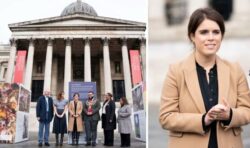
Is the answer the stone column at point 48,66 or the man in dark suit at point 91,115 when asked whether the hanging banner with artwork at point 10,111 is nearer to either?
the man in dark suit at point 91,115

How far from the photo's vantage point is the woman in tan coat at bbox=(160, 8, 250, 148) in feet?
5.34

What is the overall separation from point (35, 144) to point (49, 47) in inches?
461

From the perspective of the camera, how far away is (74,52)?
19.5 metres

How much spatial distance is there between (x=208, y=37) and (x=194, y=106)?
289 millimetres

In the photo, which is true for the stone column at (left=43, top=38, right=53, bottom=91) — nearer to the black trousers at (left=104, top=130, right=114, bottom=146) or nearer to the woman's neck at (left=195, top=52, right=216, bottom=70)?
the black trousers at (left=104, top=130, right=114, bottom=146)

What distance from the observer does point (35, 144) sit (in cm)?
732

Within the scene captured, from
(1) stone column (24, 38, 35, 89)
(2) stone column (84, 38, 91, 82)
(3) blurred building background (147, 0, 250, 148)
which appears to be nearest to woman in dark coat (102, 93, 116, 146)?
(3) blurred building background (147, 0, 250, 148)

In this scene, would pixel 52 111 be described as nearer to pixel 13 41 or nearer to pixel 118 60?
pixel 13 41

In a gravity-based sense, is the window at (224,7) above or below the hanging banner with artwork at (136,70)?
below

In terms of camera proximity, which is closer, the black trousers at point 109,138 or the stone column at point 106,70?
the black trousers at point 109,138

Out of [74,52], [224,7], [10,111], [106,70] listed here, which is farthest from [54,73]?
[224,7]

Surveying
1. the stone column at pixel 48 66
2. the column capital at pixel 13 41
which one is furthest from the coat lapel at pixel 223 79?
the stone column at pixel 48 66

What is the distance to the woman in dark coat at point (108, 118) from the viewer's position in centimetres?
698

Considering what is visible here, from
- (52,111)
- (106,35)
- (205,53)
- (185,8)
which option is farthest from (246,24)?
(106,35)
